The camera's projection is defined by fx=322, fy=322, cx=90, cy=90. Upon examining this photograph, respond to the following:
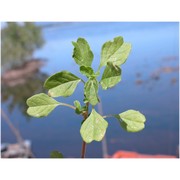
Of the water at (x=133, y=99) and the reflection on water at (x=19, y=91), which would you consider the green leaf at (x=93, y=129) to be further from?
the reflection on water at (x=19, y=91)

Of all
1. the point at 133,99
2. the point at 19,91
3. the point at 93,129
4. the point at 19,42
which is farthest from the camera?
the point at 19,91

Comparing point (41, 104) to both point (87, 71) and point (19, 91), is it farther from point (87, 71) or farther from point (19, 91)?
point (19, 91)

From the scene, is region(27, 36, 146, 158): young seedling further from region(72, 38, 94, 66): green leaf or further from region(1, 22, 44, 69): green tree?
region(1, 22, 44, 69): green tree

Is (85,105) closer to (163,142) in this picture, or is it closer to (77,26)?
(77,26)

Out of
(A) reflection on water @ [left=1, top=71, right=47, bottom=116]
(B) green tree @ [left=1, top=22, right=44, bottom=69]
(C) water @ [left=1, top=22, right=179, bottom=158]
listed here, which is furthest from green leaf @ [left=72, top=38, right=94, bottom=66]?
(A) reflection on water @ [left=1, top=71, right=47, bottom=116]

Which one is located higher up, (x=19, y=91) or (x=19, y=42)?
(x=19, y=42)

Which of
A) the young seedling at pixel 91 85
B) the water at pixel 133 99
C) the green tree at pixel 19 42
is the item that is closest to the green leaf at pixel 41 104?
the young seedling at pixel 91 85

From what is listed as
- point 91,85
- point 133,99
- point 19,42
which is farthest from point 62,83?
point 19,42
